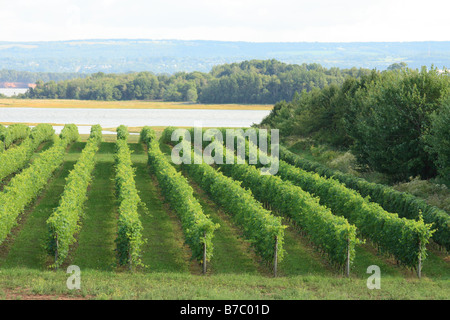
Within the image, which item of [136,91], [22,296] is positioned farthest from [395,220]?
[136,91]

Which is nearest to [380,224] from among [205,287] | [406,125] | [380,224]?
[380,224]

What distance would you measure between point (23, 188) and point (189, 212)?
10.1 metres

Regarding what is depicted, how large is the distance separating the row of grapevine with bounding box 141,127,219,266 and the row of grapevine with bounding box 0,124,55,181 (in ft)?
33.5

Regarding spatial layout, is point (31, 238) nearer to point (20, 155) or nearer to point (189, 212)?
point (189, 212)

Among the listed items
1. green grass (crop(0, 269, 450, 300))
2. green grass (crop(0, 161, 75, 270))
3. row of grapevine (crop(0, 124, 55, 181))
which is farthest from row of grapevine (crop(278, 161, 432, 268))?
row of grapevine (crop(0, 124, 55, 181))

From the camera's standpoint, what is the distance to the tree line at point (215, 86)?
159125 millimetres

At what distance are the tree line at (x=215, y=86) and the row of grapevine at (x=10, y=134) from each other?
3770 inches

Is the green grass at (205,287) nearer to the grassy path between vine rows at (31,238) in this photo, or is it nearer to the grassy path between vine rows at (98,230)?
the grassy path between vine rows at (98,230)

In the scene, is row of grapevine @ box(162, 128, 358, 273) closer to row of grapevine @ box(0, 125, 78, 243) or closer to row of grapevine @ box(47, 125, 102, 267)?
row of grapevine @ box(47, 125, 102, 267)

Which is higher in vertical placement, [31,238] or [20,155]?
[31,238]

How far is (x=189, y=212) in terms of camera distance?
24.8 meters

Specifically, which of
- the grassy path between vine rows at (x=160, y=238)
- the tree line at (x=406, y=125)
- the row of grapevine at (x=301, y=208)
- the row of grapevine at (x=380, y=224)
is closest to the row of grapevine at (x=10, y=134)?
the grassy path between vine rows at (x=160, y=238)

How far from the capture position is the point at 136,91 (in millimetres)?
177250
